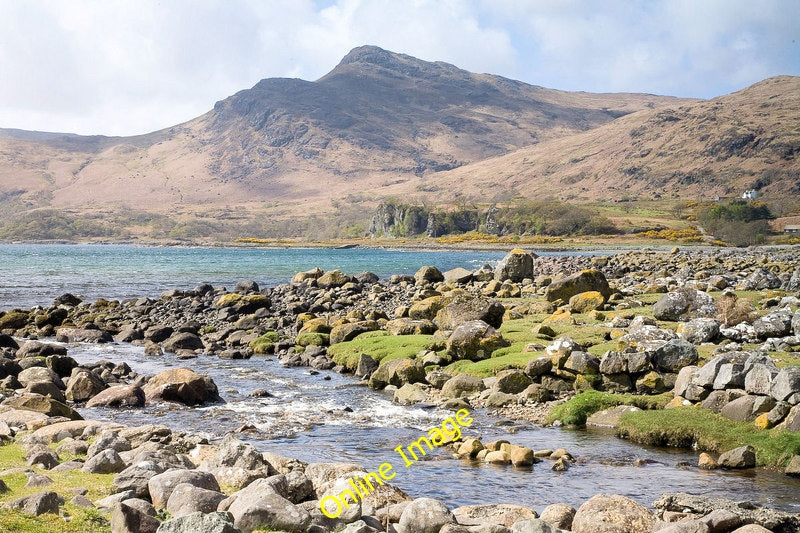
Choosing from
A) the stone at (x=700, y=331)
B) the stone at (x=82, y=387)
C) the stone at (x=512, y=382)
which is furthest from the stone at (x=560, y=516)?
the stone at (x=82, y=387)

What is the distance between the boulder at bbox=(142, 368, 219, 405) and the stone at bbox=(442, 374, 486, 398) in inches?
358

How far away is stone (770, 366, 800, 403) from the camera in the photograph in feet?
64.0

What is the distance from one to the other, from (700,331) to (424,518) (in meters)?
21.2

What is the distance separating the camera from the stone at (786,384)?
19500 mm

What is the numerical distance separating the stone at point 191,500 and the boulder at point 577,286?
34.6 metres

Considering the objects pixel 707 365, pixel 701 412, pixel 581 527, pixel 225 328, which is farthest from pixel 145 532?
pixel 225 328

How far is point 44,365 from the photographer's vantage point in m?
31.5

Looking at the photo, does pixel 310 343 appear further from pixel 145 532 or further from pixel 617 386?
pixel 145 532

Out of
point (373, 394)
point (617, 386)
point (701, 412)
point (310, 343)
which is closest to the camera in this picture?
point (701, 412)

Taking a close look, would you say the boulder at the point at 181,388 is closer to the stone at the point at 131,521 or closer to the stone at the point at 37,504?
the stone at the point at 37,504

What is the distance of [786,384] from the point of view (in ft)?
64.6

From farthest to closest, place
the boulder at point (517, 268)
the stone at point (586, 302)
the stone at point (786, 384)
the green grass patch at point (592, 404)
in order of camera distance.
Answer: the boulder at point (517, 268) → the stone at point (586, 302) → the green grass patch at point (592, 404) → the stone at point (786, 384)

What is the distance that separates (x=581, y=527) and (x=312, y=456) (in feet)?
27.8

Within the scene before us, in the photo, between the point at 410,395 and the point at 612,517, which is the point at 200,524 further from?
the point at 410,395
